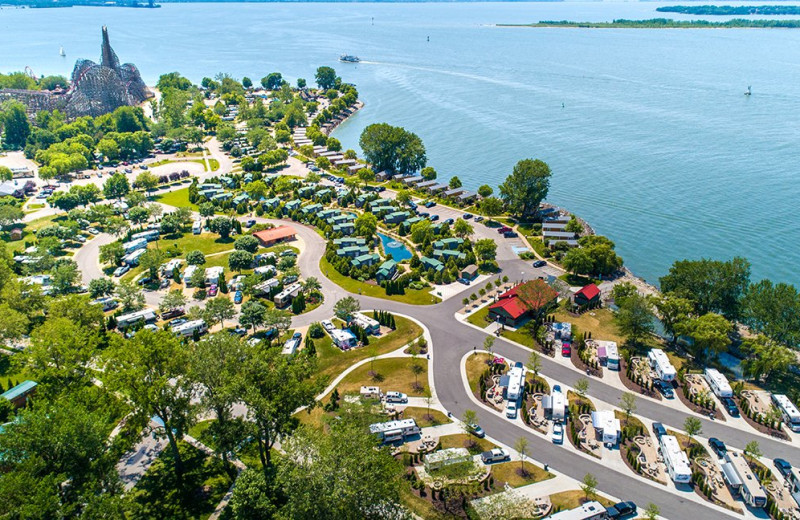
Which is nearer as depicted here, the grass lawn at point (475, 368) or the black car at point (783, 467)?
the black car at point (783, 467)

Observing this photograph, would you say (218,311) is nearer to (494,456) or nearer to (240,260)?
(240,260)

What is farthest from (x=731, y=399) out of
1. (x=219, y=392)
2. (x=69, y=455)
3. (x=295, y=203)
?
(x=295, y=203)

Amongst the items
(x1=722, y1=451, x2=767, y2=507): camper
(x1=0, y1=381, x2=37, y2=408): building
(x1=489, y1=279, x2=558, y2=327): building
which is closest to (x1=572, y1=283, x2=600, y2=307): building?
(x1=489, y1=279, x2=558, y2=327): building

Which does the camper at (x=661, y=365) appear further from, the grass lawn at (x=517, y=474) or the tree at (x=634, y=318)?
the grass lawn at (x=517, y=474)

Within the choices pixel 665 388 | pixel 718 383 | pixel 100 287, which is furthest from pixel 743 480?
pixel 100 287

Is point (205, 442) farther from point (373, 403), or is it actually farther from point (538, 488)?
point (538, 488)

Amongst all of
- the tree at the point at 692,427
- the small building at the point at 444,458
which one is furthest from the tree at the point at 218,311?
the tree at the point at 692,427
